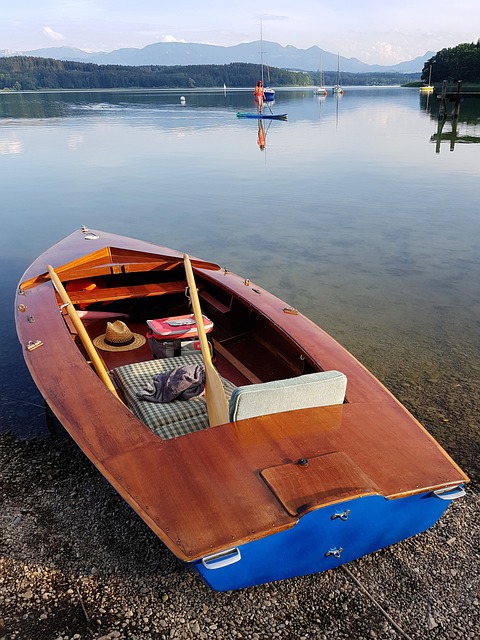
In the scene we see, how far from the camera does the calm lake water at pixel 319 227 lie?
7.43 metres

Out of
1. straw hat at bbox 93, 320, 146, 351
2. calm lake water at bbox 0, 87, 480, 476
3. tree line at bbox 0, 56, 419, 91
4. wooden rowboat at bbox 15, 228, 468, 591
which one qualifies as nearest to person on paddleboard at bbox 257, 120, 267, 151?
calm lake water at bbox 0, 87, 480, 476

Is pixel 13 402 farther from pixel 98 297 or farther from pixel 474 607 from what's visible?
pixel 474 607

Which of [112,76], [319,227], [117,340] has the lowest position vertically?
[319,227]

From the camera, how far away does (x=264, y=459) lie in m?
3.77

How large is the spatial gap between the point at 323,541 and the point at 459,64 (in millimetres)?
92966

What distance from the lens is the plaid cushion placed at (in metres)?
4.95

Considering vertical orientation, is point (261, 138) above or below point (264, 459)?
above

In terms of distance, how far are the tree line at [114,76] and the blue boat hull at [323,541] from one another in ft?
478

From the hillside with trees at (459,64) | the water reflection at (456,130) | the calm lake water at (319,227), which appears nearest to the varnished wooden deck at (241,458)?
the calm lake water at (319,227)

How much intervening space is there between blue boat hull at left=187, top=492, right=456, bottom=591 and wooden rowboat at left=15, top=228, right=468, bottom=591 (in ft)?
0.04

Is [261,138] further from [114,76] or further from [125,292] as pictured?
[114,76]

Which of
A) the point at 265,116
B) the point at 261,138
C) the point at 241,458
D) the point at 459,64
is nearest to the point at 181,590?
the point at 241,458

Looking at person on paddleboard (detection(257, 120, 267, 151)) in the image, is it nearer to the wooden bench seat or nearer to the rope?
the wooden bench seat

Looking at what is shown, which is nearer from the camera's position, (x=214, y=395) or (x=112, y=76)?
(x=214, y=395)
